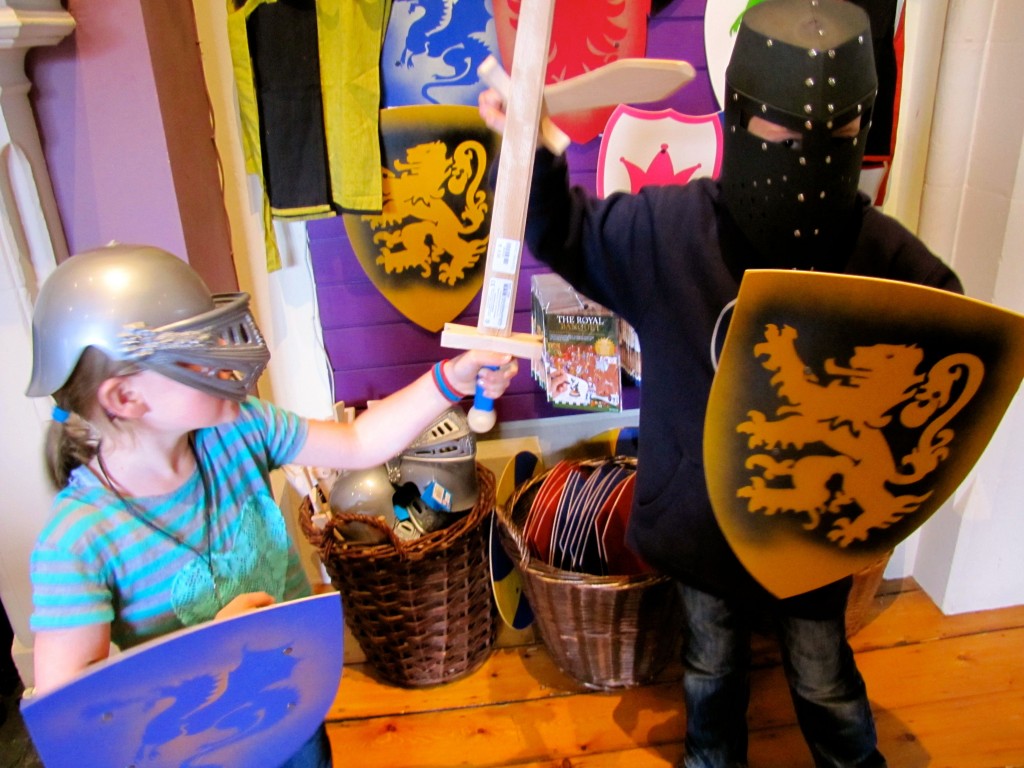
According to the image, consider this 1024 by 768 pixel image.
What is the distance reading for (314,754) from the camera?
121 cm

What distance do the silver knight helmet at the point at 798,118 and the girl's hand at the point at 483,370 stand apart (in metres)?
0.37

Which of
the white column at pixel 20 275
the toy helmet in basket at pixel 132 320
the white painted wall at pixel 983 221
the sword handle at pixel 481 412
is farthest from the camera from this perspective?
the white painted wall at pixel 983 221

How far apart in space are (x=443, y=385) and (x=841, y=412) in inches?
20.7

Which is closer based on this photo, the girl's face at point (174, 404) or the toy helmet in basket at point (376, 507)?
the girl's face at point (174, 404)

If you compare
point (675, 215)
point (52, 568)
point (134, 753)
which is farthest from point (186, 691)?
point (675, 215)

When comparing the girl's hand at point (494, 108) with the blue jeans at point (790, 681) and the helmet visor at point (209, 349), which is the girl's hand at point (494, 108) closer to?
the helmet visor at point (209, 349)

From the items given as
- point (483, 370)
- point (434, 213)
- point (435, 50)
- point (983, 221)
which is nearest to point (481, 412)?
point (483, 370)

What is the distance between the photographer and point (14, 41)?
49.4 inches

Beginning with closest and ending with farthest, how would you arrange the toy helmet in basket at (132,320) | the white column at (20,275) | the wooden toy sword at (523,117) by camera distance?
the toy helmet in basket at (132,320), the wooden toy sword at (523,117), the white column at (20,275)

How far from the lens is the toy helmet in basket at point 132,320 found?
2.91ft

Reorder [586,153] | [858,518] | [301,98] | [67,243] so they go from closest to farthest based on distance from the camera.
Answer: [858,518] → [67,243] → [301,98] → [586,153]

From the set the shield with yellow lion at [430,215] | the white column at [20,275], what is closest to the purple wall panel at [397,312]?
the shield with yellow lion at [430,215]

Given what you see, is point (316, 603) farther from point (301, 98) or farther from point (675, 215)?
point (301, 98)

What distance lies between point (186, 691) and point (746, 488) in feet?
2.44
